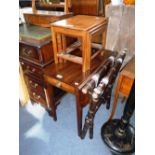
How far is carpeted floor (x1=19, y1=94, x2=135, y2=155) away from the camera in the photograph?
1387 mm

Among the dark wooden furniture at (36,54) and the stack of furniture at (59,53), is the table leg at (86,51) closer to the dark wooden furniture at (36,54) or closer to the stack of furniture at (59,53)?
the stack of furniture at (59,53)

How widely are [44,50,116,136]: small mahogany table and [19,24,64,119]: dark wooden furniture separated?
83 millimetres

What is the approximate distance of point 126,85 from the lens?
52.9 inches

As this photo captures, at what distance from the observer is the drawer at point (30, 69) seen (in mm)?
1370

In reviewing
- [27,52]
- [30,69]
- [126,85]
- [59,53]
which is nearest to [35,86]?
[30,69]

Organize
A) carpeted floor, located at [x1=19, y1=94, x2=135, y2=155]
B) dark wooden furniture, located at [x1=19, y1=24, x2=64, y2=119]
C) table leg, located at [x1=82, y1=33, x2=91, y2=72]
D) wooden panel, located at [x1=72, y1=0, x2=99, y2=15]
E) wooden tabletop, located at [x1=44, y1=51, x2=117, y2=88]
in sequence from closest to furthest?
table leg, located at [x1=82, y1=33, x2=91, y2=72], wooden tabletop, located at [x1=44, y1=51, x2=117, y2=88], dark wooden furniture, located at [x1=19, y1=24, x2=64, y2=119], carpeted floor, located at [x1=19, y1=94, x2=135, y2=155], wooden panel, located at [x1=72, y1=0, x2=99, y2=15]

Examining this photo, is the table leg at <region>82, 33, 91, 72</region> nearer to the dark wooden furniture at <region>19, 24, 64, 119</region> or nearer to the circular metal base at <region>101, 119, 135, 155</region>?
the dark wooden furniture at <region>19, 24, 64, 119</region>

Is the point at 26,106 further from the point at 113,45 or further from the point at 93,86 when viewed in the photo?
the point at 113,45

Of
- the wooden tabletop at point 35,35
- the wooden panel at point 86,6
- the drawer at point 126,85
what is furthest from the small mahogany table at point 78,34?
the wooden panel at point 86,6

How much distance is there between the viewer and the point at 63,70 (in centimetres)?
129

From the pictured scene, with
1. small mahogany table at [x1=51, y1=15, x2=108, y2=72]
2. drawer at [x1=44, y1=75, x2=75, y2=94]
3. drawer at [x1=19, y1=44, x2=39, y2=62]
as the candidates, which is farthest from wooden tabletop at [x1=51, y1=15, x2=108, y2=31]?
drawer at [x1=44, y1=75, x2=75, y2=94]

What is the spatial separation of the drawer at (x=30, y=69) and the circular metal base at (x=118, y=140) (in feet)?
2.51
